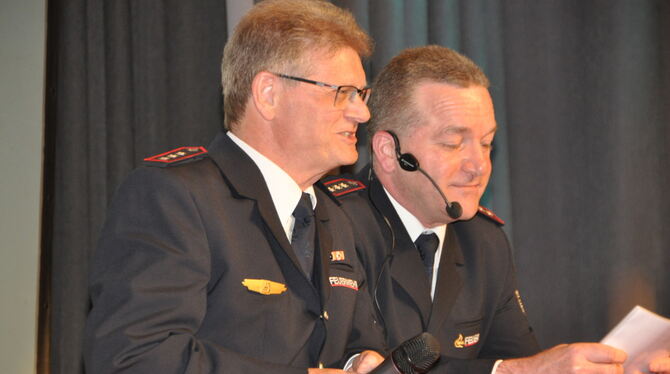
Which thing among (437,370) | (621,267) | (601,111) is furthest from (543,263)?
(437,370)

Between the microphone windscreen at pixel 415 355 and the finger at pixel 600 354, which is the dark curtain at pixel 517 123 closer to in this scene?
the finger at pixel 600 354

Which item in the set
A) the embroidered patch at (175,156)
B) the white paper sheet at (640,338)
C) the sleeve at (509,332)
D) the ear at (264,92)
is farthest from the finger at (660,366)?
the embroidered patch at (175,156)

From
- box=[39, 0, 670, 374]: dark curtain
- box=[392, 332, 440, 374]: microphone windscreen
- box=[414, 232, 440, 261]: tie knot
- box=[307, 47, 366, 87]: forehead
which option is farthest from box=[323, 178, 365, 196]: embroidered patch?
box=[392, 332, 440, 374]: microphone windscreen

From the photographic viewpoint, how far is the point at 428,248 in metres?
2.28

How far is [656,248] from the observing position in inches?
117

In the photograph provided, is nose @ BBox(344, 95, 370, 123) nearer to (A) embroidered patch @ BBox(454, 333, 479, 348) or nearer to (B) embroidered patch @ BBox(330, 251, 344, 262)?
(B) embroidered patch @ BBox(330, 251, 344, 262)

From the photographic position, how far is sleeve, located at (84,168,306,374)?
4.72ft

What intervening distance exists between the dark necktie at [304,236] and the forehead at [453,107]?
58 centimetres

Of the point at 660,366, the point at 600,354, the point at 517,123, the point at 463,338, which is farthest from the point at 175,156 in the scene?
the point at 517,123

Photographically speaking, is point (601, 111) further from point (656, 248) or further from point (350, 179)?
point (350, 179)

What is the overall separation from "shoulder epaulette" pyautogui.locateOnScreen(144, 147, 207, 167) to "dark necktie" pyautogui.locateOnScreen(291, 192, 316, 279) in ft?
0.89

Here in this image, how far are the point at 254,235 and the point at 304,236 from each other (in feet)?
0.56

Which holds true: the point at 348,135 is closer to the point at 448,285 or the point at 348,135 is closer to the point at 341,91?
the point at 341,91

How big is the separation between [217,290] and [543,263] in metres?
1.71
